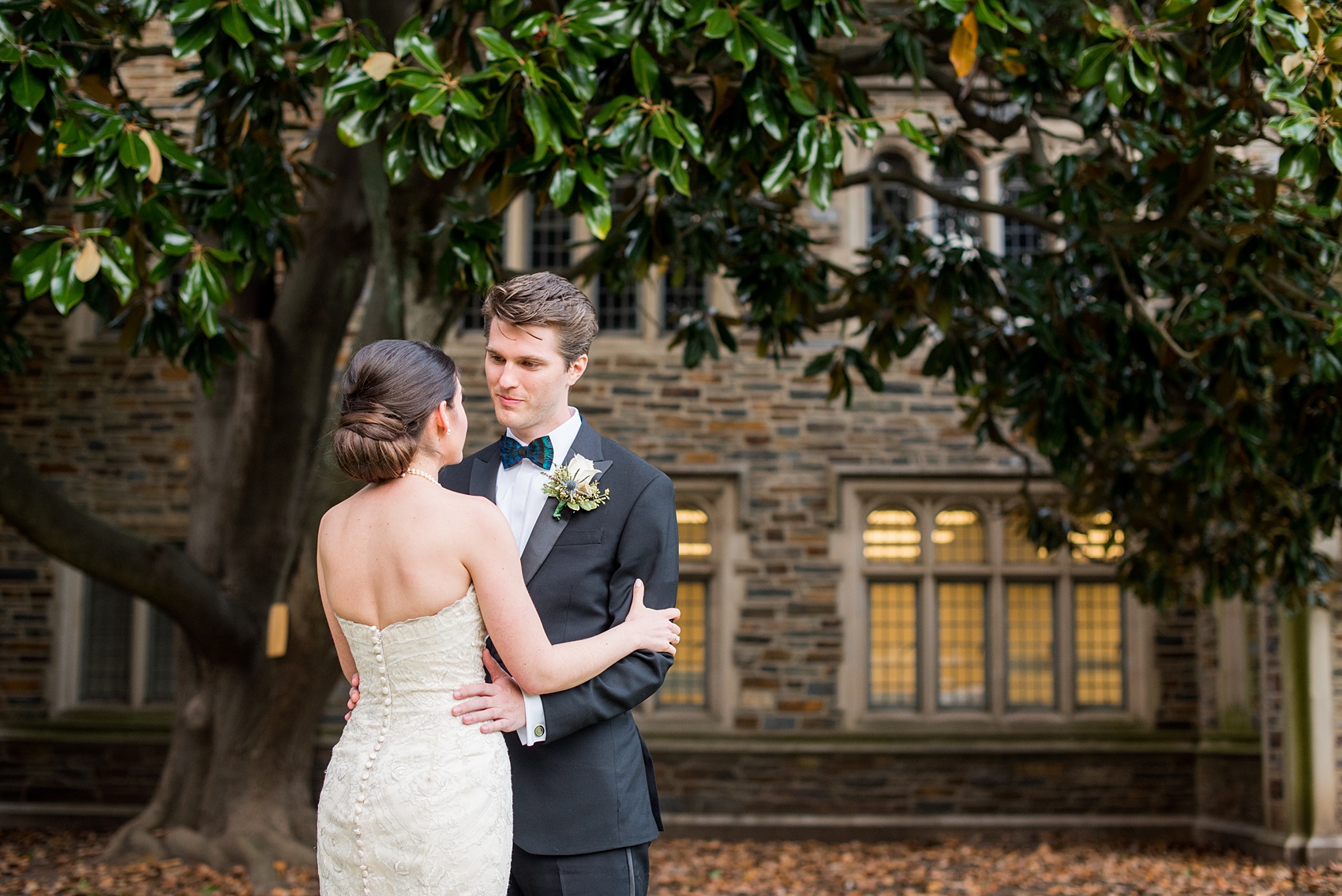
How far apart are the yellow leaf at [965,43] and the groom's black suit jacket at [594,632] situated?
2.18m

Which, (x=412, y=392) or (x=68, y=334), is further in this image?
(x=68, y=334)

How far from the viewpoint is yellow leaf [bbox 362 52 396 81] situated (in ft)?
10.2

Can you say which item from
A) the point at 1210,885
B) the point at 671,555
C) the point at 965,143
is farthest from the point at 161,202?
the point at 1210,885

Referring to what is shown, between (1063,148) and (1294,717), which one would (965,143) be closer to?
(1063,148)

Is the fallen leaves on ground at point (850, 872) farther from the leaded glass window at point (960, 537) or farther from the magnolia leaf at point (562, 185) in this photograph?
the magnolia leaf at point (562, 185)

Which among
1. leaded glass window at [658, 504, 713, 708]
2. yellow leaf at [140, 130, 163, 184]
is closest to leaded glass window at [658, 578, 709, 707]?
leaded glass window at [658, 504, 713, 708]

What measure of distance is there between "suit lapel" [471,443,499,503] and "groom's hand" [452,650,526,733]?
1.19 feet

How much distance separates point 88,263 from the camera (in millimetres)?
3102

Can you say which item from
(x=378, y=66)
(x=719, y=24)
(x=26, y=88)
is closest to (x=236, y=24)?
(x=378, y=66)

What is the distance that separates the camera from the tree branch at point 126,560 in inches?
188

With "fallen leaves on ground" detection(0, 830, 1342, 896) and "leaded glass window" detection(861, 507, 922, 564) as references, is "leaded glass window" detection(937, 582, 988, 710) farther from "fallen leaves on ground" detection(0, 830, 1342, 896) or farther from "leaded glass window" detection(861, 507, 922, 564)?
"fallen leaves on ground" detection(0, 830, 1342, 896)

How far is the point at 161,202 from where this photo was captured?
3.56 metres

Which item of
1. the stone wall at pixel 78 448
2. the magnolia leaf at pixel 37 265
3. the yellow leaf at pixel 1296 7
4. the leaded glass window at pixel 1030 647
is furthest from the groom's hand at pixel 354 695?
the leaded glass window at pixel 1030 647

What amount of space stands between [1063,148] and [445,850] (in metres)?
8.00
